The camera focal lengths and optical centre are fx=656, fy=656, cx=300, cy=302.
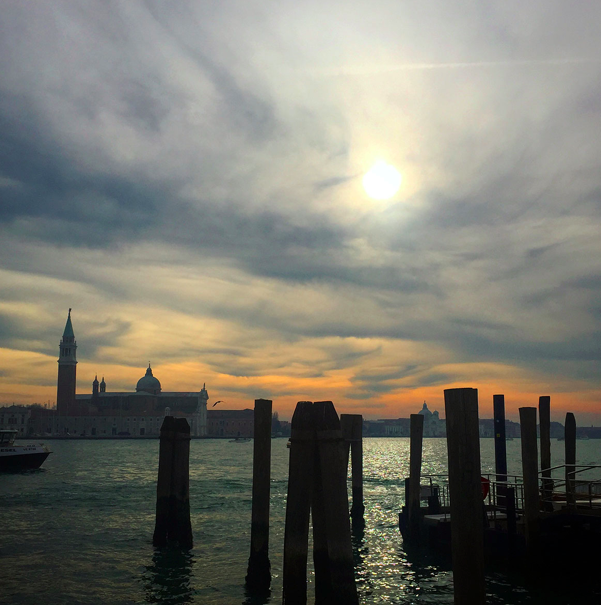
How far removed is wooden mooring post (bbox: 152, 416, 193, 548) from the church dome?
181385 mm

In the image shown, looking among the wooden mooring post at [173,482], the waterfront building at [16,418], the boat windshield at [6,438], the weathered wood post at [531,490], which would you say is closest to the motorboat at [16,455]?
the boat windshield at [6,438]

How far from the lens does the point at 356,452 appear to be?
20781 millimetres

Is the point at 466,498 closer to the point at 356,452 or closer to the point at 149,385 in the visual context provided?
the point at 356,452

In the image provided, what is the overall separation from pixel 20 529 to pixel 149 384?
17395 centimetres

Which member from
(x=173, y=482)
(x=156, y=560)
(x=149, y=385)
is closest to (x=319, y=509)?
(x=173, y=482)

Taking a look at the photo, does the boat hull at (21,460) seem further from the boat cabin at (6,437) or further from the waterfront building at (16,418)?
the waterfront building at (16,418)

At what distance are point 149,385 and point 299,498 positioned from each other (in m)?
189

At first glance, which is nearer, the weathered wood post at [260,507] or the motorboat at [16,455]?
the weathered wood post at [260,507]

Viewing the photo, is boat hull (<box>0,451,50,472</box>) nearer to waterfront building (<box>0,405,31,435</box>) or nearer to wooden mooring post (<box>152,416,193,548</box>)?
wooden mooring post (<box>152,416,193,548</box>)

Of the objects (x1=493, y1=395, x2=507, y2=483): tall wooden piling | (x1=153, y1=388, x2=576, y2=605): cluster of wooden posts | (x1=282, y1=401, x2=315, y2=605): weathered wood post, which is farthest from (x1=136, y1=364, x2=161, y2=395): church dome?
(x1=282, y1=401, x2=315, y2=605): weathered wood post

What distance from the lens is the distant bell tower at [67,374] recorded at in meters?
167

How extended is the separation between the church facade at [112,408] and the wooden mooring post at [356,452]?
15736 centimetres

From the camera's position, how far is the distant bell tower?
548ft

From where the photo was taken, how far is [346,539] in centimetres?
941
